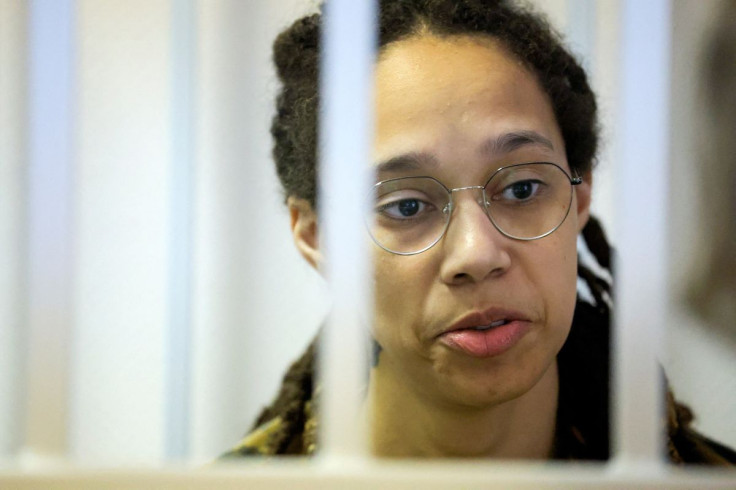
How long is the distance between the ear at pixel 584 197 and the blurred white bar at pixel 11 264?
63 centimetres

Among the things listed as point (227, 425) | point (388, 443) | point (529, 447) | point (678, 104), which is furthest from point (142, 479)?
point (678, 104)

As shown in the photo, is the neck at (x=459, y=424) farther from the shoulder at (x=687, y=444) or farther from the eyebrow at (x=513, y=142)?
the eyebrow at (x=513, y=142)

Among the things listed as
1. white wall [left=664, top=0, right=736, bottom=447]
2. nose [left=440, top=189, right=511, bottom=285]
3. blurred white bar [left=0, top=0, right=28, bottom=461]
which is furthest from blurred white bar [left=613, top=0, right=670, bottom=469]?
blurred white bar [left=0, top=0, right=28, bottom=461]

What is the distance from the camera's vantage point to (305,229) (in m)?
0.83

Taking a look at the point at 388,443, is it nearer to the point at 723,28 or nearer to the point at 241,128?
the point at 241,128

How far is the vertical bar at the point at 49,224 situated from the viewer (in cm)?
65

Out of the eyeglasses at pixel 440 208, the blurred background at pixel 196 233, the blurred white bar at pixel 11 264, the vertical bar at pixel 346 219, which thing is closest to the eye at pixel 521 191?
the eyeglasses at pixel 440 208

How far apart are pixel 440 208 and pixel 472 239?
0.05 m

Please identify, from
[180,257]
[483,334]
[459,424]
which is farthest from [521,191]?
[180,257]

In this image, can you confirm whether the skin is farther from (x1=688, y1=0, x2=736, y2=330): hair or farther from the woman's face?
(x1=688, y1=0, x2=736, y2=330): hair

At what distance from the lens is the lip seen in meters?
0.75

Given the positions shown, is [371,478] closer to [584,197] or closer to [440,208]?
[440,208]

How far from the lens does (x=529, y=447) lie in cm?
83

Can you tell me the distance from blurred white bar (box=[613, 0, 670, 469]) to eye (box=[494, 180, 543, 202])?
173 mm
